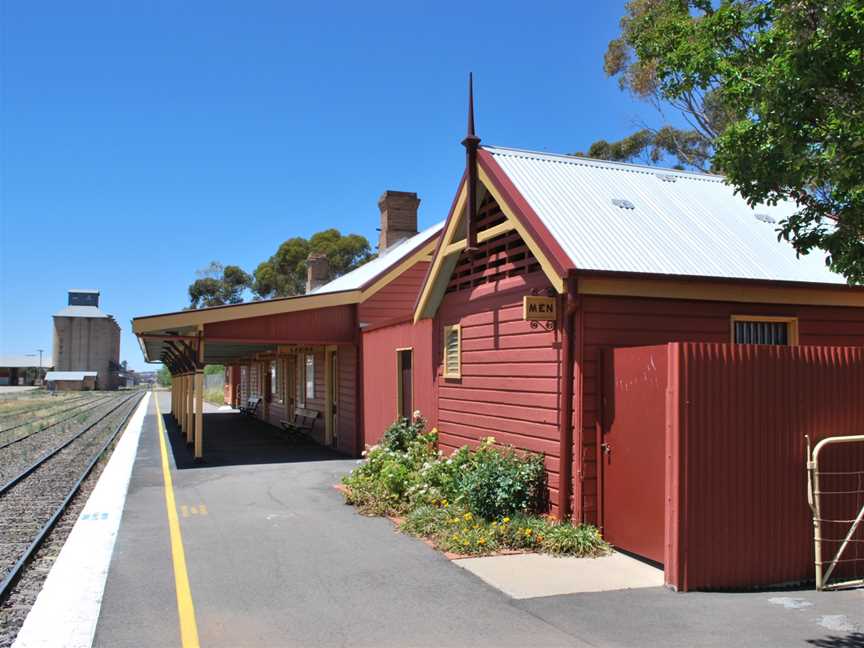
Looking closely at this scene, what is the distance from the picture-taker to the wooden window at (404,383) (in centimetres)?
1302

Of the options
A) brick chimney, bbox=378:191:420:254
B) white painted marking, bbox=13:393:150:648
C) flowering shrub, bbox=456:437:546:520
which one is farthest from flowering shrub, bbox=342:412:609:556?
brick chimney, bbox=378:191:420:254

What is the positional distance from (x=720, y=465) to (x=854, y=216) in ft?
7.65

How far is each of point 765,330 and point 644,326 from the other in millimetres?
1715

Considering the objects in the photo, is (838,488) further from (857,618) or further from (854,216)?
(854,216)

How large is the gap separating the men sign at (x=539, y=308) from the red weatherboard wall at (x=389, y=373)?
12.1 ft

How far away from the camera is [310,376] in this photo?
20.2 metres

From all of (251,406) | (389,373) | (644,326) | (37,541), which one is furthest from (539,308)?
(251,406)

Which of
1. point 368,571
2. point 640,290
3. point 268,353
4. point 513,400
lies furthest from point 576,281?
point 268,353

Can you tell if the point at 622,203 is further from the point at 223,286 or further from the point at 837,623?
the point at 223,286

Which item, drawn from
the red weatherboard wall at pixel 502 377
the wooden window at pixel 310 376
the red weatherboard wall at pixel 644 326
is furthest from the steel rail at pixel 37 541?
the wooden window at pixel 310 376

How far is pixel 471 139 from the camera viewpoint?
391 inches

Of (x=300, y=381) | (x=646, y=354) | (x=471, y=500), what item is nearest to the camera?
(x=646, y=354)

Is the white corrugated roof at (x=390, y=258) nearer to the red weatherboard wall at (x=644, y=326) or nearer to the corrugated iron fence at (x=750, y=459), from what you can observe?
the red weatherboard wall at (x=644, y=326)

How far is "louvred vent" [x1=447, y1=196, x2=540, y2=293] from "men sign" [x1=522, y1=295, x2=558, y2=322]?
28.3 inches
